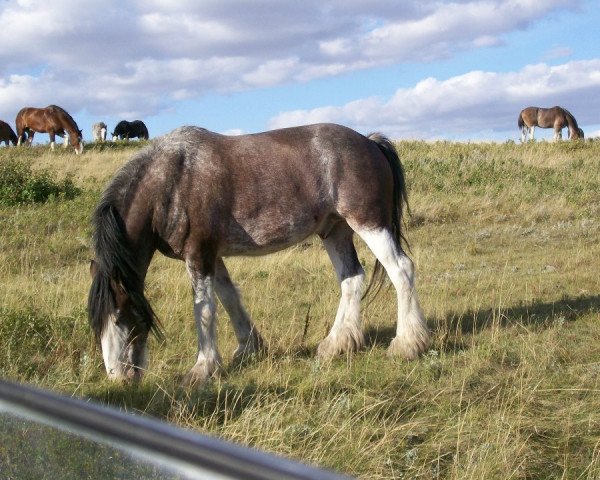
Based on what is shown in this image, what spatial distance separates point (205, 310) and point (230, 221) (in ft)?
2.33

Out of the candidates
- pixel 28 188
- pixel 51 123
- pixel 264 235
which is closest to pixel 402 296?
pixel 264 235

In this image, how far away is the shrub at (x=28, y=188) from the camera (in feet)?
47.4

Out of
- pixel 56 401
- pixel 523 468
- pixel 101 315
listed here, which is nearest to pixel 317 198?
pixel 101 315

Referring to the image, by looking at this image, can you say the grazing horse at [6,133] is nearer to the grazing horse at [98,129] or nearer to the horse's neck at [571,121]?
the grazing horse at [98,129]

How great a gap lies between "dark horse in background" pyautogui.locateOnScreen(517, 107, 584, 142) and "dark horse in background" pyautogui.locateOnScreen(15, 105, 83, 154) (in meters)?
18.7

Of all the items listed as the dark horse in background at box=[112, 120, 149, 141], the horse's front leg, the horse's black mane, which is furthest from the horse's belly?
the dark horse in background at box=[112, 120, 149, 141]

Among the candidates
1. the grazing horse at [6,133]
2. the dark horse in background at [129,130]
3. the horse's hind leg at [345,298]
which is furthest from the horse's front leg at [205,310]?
the dark horse in background at [129,130]

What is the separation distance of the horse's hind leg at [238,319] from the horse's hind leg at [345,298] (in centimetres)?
53

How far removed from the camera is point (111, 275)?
5.89 metres

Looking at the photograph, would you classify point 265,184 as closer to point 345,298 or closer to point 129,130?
point 345,298

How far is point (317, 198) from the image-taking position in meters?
6.63

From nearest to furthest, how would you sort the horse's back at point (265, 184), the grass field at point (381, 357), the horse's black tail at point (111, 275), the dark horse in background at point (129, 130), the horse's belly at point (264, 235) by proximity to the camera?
the grass field at point (381, 357)
the horse's black tail at point (111, 275)
the horse's back at point (265, 184)
the horse's belly at point (264, 235)
the dark horse in background at point (129, 130)

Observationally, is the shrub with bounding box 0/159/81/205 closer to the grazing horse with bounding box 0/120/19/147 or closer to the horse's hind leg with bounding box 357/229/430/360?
the horse's hind leg with bounding box 357/229/430/360

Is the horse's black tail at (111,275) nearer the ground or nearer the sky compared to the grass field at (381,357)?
nearer the sky
